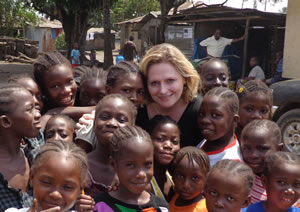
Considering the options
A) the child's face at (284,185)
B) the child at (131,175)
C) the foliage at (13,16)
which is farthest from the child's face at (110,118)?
the foliage at (13,16)

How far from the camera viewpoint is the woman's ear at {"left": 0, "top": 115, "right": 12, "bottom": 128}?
2.36m

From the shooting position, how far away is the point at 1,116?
237cm

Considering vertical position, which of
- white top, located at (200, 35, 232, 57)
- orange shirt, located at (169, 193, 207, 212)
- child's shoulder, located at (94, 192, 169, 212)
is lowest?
orange shirt, located at (169, 193, 207, 212)

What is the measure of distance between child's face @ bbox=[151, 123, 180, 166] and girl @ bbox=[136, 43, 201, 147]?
33 cm

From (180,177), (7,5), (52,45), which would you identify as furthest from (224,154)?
(52,45)

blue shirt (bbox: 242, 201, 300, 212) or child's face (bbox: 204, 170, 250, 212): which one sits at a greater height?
child's face (bbox: 204, 170, 250, 212)

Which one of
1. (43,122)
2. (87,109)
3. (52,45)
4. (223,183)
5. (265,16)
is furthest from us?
(52,45)

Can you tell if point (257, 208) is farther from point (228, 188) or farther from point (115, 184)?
point (115, 184)

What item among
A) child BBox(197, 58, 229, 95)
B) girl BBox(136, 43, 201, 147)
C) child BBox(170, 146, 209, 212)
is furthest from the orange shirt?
child BBox(197, 58, 229, 95)

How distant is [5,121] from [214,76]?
2.26 metres

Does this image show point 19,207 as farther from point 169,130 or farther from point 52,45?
point 52,45

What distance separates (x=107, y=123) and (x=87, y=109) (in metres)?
0.73

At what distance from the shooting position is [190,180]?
266cm

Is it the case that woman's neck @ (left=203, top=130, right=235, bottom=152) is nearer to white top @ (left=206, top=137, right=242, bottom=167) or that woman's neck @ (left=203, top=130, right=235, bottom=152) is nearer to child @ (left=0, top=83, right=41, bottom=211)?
white top @ (left=206, top=137, right=242, bottom=167)
